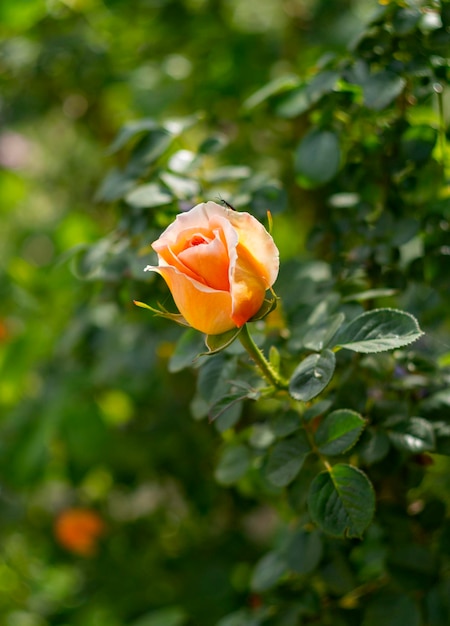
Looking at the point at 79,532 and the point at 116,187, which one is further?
the point at 79,532

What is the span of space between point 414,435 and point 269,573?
170 millimetres

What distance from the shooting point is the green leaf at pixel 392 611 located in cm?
53

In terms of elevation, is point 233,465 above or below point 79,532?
above

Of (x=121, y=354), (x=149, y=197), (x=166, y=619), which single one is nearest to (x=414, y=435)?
(x=149, y=197)

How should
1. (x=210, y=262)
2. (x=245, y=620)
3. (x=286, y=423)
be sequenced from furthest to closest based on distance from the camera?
(x=245, y=620) → (x=286, y=423) → (x=210, y=262)

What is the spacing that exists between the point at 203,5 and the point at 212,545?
799mm

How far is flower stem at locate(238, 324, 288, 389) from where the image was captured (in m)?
0.42

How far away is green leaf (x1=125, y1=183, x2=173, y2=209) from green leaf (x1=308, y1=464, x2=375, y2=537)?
0.75 feet

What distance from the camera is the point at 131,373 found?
0.88 metres

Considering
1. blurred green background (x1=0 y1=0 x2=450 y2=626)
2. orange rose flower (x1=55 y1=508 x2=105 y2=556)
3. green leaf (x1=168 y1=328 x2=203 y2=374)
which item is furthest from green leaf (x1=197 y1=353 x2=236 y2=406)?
orange rose flower (x1=55 y1=508 x2=105 y2=556)

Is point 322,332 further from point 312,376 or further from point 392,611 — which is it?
point 392,611

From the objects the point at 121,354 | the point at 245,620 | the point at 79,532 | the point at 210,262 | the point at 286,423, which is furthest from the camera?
the point at 79,532

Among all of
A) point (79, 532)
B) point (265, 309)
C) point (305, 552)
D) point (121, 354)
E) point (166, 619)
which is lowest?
point (79, 532)

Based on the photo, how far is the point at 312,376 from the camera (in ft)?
1.42
